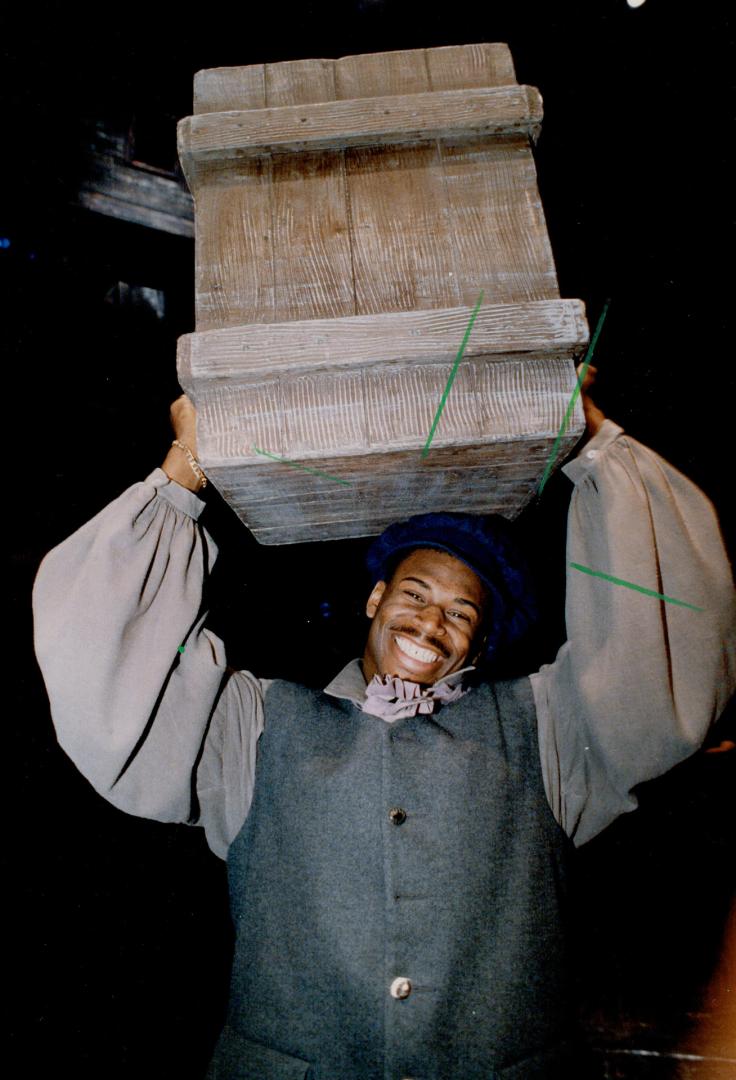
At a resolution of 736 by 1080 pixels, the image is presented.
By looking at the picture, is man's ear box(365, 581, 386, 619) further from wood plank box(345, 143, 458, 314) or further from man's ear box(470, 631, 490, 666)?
wood plank box(345, 143, 458, 314)

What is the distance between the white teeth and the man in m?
0.20

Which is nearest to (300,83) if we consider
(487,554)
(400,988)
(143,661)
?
(487,554)

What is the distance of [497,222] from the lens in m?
1.27

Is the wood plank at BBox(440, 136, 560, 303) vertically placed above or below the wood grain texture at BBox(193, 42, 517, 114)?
below

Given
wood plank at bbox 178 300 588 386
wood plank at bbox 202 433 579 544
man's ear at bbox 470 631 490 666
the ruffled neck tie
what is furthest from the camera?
man's ear at bbox 470 631 490 666

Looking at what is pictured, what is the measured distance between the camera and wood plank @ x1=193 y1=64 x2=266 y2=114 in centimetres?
143

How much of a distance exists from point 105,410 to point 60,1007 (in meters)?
3.79

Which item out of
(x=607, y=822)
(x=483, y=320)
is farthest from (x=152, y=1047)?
(x=483, y=320)

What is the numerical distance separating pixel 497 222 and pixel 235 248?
669 mm

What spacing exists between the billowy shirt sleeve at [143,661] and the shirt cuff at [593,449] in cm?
118

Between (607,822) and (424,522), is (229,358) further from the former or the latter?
(607,822)

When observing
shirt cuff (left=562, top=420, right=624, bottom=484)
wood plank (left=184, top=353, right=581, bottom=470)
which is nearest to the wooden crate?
wood plank (left=184, top=353, right=581, bottom=470)

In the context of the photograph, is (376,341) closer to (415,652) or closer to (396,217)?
(396,217)

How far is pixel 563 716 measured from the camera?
5.71 ft
